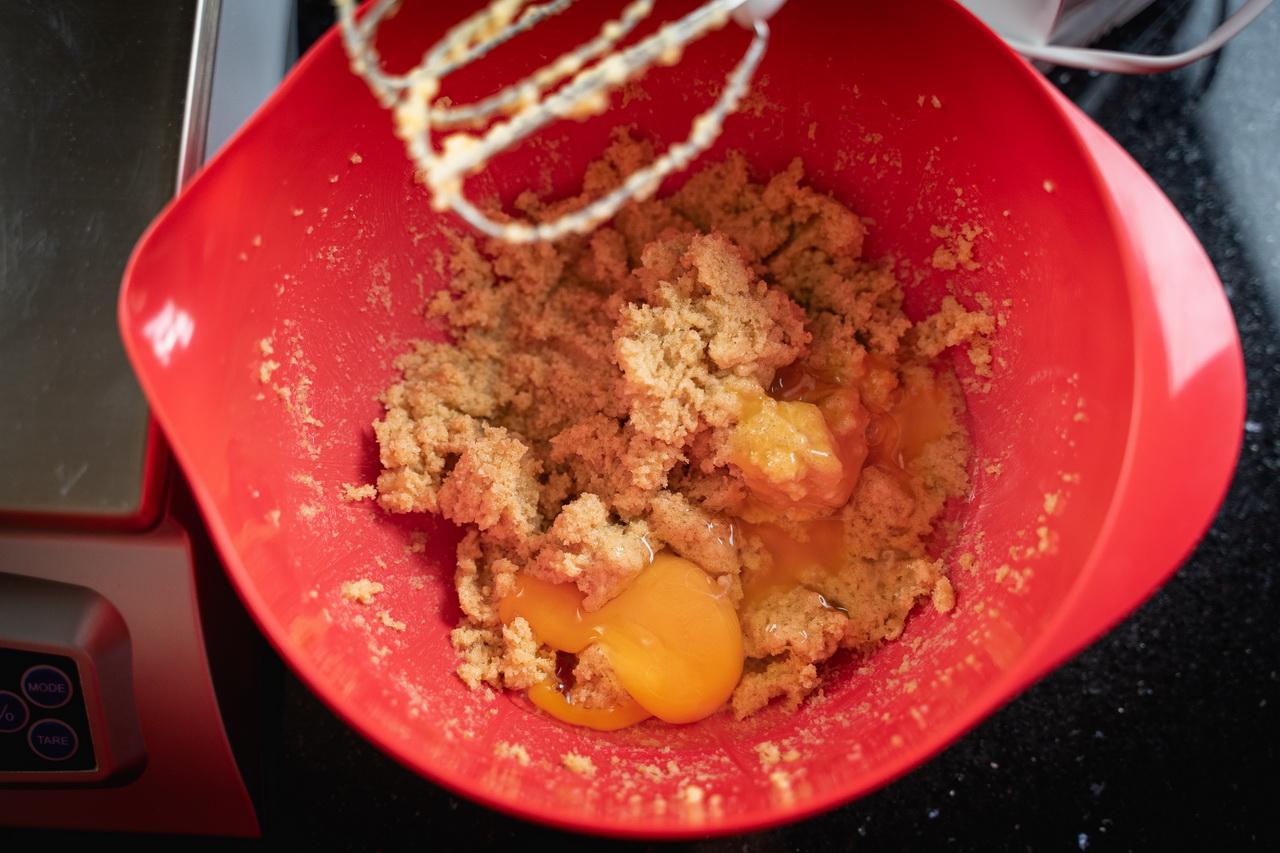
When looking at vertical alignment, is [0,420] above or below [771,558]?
above

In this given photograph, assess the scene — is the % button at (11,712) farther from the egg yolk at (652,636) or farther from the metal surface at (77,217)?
the egg yolk at (652,636)

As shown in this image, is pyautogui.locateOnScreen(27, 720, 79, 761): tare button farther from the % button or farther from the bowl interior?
the bowl interior

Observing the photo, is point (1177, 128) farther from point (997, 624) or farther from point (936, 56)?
point (997, 624)

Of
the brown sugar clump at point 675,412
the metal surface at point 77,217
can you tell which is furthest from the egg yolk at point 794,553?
the metal surface at point 77,217

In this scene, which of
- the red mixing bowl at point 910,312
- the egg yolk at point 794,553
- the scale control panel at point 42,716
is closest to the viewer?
the red mixing bowl at point 910,312

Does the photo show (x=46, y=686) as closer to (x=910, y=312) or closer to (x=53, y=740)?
(x=53, y=740)

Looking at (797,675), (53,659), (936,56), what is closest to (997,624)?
(797,675)

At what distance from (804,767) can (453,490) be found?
0.37 m

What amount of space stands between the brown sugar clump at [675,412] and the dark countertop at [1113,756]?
0.73ft

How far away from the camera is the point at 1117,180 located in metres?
0.68

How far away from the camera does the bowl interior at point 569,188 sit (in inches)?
27.1

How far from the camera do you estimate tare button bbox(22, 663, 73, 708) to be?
758mm

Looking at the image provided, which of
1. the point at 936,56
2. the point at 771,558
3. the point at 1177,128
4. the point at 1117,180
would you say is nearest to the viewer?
the point at 1117,180

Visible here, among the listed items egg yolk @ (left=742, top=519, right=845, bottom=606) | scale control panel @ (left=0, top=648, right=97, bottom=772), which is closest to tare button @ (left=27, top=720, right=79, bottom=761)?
scale control panel @ (left=0, top=648, right=97, bottom=772)
